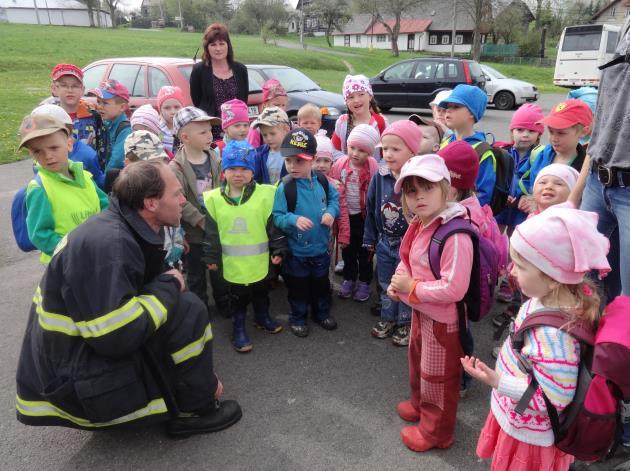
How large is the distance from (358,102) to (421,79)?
12.3 m

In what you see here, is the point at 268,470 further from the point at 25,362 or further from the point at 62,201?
the point at 62,201

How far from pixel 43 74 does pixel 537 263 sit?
2617 cm

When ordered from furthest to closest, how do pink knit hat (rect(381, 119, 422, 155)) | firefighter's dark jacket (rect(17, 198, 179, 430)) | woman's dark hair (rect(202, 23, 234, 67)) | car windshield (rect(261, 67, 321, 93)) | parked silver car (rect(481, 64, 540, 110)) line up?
1. parked silver car (rect(481, 64, 540, 110))
2. car windshield (rect(261, 67, 321, 93))
3. woman's dark hair (rect(202, 23, 234, 67))
4. pink knit hat (rect(381, 119, 422, 155))
5. firefighter's dark jacket (rect(17, 198, 179, 430))

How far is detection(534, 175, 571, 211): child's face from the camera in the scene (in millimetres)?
2979

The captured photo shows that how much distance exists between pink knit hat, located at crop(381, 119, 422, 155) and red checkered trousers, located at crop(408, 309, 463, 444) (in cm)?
119

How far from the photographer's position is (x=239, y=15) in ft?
214

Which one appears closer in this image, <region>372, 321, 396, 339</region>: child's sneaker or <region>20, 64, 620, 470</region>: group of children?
<region>20, 64, 620, 470</region>: group of children

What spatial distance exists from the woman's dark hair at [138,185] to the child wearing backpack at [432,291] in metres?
1.27

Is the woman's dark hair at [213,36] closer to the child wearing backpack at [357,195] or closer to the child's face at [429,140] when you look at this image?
the child wearing backpack at [357,195]

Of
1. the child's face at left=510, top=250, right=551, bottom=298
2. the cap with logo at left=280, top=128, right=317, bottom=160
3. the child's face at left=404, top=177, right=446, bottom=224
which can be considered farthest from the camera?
the cap with logo at left=280, top=128, right=317, bottom=160

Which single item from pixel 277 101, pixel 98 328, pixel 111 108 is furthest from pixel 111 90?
pixel 98 328

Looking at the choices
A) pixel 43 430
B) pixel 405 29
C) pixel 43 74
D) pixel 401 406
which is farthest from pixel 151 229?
pixel 405 29

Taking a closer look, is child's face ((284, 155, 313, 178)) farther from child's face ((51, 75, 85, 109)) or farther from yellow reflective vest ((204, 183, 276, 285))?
child's face ((51, 75, 85, 109))

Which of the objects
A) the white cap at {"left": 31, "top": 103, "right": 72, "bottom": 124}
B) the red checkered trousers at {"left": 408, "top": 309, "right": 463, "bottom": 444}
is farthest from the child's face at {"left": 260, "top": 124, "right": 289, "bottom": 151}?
the red checkered trousers at {"left": 408, "top": 309, "right": 463, "bottom": 444}
